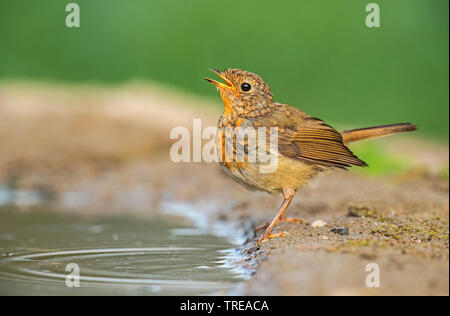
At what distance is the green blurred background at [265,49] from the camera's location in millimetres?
13133

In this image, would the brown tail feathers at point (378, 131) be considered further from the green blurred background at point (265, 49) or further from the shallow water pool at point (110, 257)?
the green blurred background at point (265, 49)

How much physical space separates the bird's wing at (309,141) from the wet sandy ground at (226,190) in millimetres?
300

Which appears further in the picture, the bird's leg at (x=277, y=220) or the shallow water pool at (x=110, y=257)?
the bird's leg at (x=277, y=220)

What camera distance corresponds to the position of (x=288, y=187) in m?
4.82

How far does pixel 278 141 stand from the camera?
4.83m

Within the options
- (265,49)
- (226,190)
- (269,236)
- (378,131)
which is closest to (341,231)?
(269,236)

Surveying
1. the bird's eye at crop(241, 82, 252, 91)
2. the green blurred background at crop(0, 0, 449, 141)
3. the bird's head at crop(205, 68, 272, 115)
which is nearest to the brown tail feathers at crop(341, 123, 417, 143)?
the bird's head at crop(205, 68, 272, 115)

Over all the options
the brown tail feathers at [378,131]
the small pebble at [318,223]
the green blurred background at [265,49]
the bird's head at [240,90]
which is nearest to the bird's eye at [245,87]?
the bird's head at [240,90]

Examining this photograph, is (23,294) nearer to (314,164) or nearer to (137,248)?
(137,248)

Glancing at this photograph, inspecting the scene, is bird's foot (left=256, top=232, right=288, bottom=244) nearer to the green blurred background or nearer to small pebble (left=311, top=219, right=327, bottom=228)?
small pebble (left=311, top=219, right=327, bottom=228)

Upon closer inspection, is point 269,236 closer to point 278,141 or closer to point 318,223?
point 318,223

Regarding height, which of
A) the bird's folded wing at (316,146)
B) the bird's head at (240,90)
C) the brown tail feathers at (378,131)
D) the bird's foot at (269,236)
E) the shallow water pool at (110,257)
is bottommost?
the shallow water pool at (110,257)

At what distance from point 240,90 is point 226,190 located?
8.36 feet

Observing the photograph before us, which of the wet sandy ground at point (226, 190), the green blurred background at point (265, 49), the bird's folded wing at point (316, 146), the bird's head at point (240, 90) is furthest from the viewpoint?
the green blurred background at point (265, 49)
